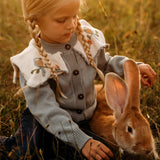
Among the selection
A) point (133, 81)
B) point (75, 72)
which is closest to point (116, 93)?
point (133, 81)

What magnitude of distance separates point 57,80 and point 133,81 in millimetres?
596

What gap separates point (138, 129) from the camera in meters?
2.13

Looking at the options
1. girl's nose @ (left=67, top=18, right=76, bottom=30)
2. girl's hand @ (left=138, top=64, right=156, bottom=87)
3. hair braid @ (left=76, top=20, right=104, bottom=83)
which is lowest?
girl's hand @ (left=138, top=64, right=156, bottom=87)

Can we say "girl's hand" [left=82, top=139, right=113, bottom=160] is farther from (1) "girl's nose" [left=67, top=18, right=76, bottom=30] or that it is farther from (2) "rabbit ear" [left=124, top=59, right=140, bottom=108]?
(1) "girl's nose" [left=67, top=18, right=76, bottom=30]

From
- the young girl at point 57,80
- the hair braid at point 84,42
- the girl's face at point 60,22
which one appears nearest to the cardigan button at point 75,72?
the young girl at point 57,80

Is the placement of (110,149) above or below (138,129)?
below

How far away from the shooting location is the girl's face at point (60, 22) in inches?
86.0

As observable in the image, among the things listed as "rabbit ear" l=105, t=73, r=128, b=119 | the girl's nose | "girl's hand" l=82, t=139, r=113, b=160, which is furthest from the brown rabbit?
the girl's nose

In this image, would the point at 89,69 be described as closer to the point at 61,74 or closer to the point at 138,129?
the point at 61,74

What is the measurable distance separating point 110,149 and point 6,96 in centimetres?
120

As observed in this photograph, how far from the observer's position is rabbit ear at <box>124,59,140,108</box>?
2.23 m

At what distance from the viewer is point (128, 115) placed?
87.4 inches

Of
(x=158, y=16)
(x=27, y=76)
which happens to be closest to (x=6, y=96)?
(x=27, y=76)

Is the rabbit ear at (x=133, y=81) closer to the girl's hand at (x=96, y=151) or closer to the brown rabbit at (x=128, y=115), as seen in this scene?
the brown rabbit at (x=128, y=115)
